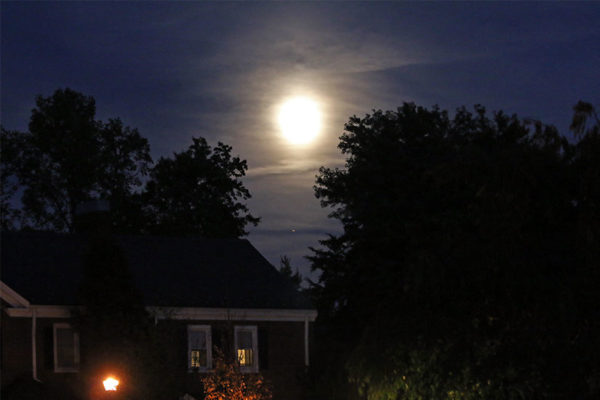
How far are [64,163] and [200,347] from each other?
64.7ft

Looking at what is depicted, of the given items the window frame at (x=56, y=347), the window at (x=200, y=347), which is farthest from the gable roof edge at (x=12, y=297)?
the window at (x=200, y=347)

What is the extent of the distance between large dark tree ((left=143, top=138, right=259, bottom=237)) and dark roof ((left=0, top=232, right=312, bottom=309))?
11.0 m

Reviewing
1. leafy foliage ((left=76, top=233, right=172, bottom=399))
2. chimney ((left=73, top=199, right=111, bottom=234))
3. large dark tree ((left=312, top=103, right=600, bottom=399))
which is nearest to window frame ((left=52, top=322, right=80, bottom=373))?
leafy foliage ((left=76, top=233, right=172, bottom=399))

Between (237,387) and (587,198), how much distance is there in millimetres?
12780

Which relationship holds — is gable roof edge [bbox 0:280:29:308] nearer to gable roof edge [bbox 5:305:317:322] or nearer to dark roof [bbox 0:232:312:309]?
gable roof edge [bbox 5:305:317:322]

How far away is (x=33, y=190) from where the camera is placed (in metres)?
44.8

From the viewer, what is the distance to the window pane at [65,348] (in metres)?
27.2

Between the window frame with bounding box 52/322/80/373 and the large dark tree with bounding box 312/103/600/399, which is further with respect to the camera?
the window frame with bounding box 52/322/80/373

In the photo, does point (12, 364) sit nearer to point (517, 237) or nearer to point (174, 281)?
point (174, 281)

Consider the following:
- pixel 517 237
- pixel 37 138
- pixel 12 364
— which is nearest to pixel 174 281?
pixel 12 364

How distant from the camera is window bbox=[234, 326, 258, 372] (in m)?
29.5

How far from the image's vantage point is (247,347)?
2969 cm

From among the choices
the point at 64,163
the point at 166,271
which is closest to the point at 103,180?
the point at 64,163

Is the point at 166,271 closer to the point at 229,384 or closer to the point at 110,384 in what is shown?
the point at 229,384
